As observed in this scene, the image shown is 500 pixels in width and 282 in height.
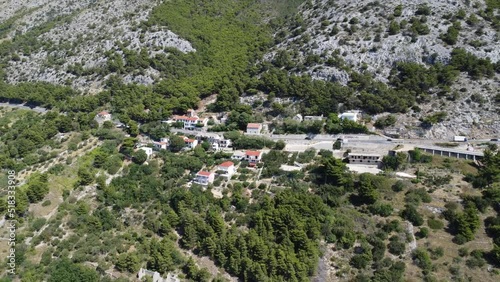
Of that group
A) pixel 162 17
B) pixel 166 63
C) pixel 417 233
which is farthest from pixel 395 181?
pixel 162 17

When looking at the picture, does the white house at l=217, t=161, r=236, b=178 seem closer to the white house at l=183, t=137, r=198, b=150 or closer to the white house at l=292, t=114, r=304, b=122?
the white house at l=183, t=137, r=198, b=150

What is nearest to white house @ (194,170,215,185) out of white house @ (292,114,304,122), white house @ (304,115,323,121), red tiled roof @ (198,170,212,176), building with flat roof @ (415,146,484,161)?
red tiled roof @ (198,170,212,176)

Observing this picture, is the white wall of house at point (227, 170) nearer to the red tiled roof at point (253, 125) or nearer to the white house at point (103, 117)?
the red tiled roof at point (253, 125)

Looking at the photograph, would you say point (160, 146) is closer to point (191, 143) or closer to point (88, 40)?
point (191, 143)

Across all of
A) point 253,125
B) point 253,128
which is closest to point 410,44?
point 253,125

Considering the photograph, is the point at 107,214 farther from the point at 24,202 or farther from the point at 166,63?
the point at 166,63
